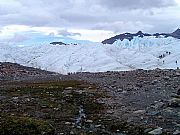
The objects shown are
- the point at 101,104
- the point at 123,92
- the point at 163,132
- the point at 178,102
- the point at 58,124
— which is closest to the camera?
the point at 163,132

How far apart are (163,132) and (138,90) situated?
2205cm

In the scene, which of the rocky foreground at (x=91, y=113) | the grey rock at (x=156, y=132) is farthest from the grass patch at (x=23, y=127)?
the grey rock at (x=156, y=132)

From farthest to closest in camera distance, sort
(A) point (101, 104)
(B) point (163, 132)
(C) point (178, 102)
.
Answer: (A) point (101, 104)
(C) point (178, 102)
(B) point (163, 132)

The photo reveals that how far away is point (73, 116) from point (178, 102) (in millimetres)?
7365

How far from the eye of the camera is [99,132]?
21984 mm

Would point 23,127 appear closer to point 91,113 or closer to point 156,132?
point 156,132

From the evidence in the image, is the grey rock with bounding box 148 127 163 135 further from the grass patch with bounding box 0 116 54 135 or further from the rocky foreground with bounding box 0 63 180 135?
the grass patch with bounding box 0 116 54 135

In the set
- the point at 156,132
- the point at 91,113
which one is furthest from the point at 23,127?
the point at 91,113

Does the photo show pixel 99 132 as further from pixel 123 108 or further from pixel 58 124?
pixel 123 108

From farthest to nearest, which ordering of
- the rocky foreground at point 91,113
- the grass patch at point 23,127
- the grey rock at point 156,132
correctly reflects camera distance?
the grey rock at point 156,132 → the rocky foreground at point 91,113 → the grass patch at point 23,127

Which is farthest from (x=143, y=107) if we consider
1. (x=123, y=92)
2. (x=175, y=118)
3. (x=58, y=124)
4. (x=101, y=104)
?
(x=123, y=92)

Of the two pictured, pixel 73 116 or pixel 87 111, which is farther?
pixel 87 111

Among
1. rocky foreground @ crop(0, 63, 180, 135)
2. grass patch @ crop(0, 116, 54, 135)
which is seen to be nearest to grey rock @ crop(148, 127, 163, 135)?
rocky foreground @ crop(0, 63, 180, 135)

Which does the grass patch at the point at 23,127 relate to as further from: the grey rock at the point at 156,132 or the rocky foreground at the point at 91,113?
the grey rock at the point at 156,132
